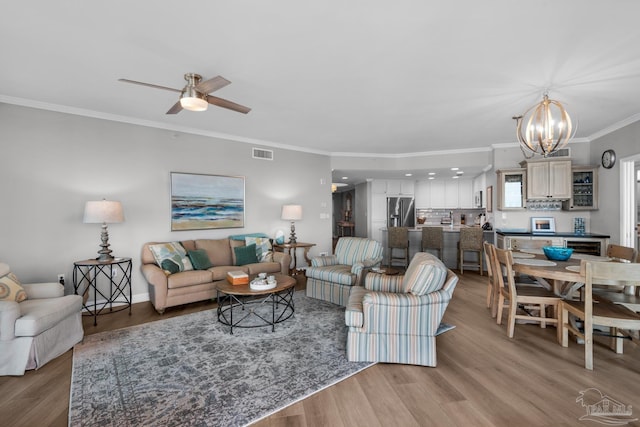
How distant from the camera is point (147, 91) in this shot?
3256 mm

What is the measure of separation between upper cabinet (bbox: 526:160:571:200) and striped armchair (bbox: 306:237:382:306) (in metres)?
3.26

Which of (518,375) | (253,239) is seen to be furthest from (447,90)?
(253,239)

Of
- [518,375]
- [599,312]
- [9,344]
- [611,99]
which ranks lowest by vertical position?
[518,375]

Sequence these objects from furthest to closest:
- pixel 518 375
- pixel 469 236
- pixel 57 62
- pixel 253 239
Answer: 1. pixel 469 236
2. pixel 253 239
3. pixel 57 62
4. pixel 518 375

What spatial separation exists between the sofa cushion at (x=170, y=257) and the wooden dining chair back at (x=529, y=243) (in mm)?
5403

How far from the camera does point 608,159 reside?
186 inches

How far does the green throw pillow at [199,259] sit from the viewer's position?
4.14m

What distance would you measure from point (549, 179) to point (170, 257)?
641cm

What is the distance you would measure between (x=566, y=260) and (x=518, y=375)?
1643mm

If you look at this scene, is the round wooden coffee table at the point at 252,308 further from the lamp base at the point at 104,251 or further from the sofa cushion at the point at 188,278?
the lamp base at the point at 104,251

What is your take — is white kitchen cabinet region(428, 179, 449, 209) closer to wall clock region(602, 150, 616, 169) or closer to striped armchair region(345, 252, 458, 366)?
wall clock region(602, 150, 616, 169)

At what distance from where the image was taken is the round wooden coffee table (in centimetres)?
310

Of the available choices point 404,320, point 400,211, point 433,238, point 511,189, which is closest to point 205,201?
point 404,320

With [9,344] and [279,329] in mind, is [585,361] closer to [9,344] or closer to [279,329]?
[279,329]
